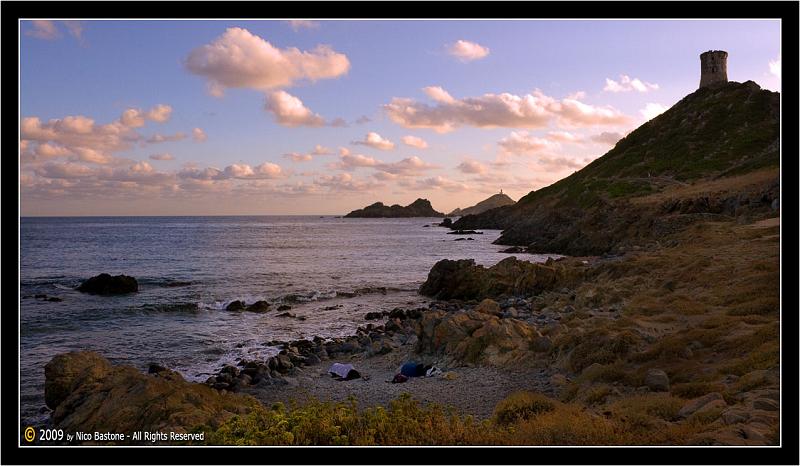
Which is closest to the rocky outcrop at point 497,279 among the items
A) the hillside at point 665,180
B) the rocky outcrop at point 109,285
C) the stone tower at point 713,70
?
the hillside at point 665,180

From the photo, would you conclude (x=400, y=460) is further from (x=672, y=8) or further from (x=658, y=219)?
(x=658, y=219)

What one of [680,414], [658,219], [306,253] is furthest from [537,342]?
[306,253]

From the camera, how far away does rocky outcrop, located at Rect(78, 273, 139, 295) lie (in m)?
41.2

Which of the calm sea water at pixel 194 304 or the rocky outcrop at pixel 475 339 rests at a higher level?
the rocky outcrop at pixel 475 339

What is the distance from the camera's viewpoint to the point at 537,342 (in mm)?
18344

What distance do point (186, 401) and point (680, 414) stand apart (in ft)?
36.2

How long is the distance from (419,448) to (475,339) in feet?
48.6

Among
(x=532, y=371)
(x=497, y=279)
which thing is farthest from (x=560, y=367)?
(x=497, y=279)

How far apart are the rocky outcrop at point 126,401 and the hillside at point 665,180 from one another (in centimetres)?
4313

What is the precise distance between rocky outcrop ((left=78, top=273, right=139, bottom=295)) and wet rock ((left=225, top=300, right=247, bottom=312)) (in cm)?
1257

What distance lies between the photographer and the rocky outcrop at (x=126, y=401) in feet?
35.9

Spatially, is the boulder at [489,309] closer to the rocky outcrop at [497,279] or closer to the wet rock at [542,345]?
the wet rock at [542,345]

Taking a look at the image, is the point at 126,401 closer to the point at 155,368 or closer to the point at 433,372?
the point at 155,368

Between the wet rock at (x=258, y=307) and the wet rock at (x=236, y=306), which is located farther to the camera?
the wet rock at (x=258, y=307)
